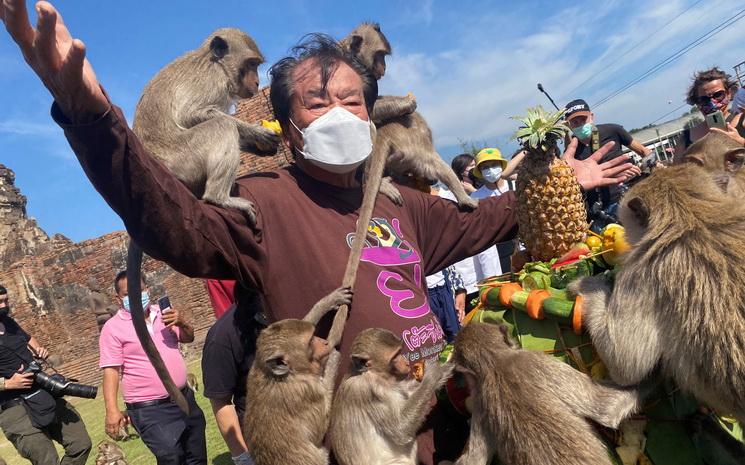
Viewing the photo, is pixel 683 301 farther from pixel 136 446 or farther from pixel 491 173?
pixel 136 446

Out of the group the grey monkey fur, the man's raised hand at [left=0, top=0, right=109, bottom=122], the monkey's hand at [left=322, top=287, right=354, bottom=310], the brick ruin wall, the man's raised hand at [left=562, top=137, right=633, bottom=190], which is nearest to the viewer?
the man's raised hand at [left=0, top=0, right=109, bottom=122]

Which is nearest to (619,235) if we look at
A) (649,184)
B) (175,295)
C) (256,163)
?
(649,184)

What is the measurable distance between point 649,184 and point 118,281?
20.0 feet

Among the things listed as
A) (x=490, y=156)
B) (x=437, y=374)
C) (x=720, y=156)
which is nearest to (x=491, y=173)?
(x=490, y=156)

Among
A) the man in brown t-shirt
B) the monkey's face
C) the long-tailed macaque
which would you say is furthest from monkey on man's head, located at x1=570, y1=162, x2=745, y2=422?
the monkey's face

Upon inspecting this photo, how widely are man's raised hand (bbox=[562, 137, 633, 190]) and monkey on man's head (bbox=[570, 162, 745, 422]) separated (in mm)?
692

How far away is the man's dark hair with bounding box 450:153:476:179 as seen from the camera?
7.77 meters

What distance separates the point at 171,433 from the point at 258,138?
334 centimetres

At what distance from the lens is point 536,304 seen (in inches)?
68.1

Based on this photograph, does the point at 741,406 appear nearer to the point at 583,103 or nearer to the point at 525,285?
the point at 525,285

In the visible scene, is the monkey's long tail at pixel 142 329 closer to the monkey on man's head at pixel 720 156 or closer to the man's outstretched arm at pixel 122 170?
the man's outstretched arm at pixel 122 170

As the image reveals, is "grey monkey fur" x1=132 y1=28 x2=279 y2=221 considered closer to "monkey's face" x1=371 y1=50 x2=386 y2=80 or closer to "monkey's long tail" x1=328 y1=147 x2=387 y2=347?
"monkey's long tail" x1=328 y1=147 x2=387 y2=347

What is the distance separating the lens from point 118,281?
637cm

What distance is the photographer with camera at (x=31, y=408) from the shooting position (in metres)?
6.02
